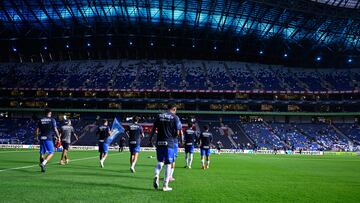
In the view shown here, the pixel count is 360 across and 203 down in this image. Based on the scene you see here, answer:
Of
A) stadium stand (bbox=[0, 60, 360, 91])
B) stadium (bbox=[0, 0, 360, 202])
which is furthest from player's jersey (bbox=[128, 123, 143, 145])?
stadium stand (bbox=[0, 60, 360, 91])

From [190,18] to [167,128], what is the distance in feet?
184

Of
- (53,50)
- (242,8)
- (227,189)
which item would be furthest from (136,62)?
(227,189)

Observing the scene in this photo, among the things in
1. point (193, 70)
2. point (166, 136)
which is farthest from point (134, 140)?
point (193, 70)

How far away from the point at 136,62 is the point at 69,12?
25.7 metres

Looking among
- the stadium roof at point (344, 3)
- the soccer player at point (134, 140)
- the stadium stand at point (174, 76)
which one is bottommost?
the soccer player at point (134, 140)

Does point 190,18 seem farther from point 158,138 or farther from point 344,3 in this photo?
point 158,138

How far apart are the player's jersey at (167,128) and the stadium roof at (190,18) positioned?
152ft

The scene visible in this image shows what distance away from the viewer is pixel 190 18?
63.2 meters

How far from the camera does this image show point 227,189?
32.3 feet

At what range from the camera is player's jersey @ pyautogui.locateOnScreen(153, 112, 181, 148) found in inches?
387

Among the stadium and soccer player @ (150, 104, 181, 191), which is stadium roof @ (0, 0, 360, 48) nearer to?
Answer: the stadium

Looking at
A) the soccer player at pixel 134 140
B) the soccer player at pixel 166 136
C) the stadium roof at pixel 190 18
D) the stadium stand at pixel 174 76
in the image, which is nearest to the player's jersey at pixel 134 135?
the soccer player at pixel 134 140

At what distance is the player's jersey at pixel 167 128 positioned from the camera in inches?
387

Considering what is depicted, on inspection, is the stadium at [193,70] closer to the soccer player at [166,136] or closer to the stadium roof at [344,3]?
the stadium roof at [344,3]
